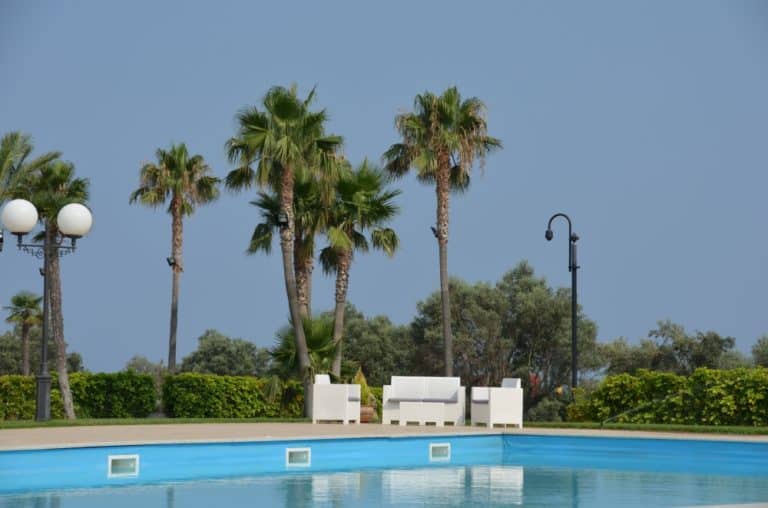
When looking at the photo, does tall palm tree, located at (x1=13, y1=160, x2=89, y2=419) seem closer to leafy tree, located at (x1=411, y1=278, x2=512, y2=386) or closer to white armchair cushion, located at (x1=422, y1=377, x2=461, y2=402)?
white armchair cushion, located at (x1=422, y1=377, x2=461, y2=402)

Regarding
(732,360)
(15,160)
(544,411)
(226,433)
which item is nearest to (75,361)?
(544,411)

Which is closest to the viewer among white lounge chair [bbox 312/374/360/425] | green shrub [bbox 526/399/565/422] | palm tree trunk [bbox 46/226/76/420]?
white lounge chair [bbox 312/374/360/425]

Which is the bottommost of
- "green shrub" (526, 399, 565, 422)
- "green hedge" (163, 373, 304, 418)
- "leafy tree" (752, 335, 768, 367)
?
"green shrub" (526, 399, 565, 422)

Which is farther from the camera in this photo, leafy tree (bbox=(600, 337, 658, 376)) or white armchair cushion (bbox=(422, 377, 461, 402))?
leafy tree (bbox=(600, 337, 658, 376))

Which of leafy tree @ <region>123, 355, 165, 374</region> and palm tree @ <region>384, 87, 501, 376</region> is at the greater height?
palm tree @ <region>384, 87, 501, 376</region>

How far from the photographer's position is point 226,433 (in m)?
16.7

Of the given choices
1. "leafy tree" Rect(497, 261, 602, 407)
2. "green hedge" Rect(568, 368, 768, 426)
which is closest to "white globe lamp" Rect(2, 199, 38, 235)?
"green hedge" Rect(568, 368, 768, 426)

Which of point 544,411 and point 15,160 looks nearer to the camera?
point 15,160

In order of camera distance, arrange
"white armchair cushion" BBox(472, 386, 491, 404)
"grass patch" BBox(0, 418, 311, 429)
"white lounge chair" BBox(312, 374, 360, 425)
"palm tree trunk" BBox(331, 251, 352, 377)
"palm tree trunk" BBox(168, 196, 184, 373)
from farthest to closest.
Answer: "palm tree trunk" BBox(168, 196, 184, 373) < "palm tree trunk" BBox(331, 251, 352, 377) < "white lounge chair" BBox(312, 374, 360, 425) < "white armchair cushion" BBox(472, 386, 491, 404) < "grass patch" BBox(0, 418, 311, 429)

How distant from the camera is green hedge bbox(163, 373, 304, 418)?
78.8 feet

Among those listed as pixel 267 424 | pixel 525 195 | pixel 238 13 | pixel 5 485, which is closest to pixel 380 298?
pixel 525 195

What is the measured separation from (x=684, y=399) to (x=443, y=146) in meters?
Answer: 9.65

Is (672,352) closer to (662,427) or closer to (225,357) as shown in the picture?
(225,357)

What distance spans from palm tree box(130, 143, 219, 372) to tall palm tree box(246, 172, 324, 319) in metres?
9.14
